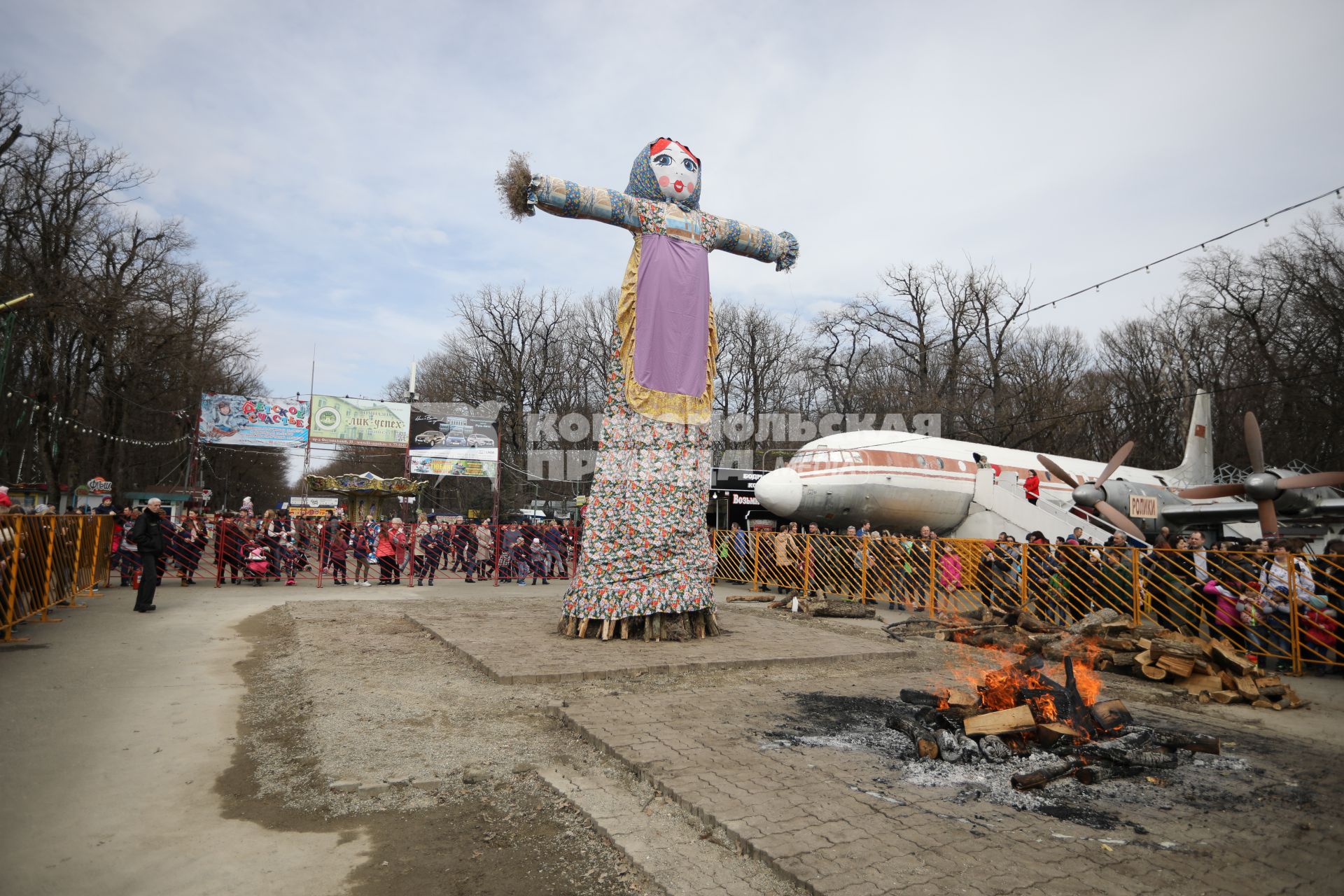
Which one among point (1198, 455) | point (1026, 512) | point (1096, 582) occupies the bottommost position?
point (1096, 582)

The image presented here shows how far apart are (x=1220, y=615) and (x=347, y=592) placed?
1473 cm

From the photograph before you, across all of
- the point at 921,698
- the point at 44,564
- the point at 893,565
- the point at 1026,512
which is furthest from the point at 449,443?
the point at 921,698

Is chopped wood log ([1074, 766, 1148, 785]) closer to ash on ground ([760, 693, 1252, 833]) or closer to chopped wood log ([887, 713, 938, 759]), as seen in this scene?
ash on ground ([760, 693, 1252, 833])

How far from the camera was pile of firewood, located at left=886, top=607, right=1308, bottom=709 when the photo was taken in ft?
23.0

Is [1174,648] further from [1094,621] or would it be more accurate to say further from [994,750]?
[994,750]

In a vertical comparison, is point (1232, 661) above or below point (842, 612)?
above

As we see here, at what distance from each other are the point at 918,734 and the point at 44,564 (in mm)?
11672

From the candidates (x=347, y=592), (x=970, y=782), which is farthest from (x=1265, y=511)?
(x=347, y=592)

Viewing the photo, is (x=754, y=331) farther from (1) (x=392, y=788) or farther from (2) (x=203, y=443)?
(1) (x=392, y=788)

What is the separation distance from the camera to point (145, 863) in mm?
3248

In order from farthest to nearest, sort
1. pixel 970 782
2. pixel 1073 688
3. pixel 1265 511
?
pixel 1265 511
pixel 1073 688
pixel 970 782

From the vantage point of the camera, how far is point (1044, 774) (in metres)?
4.16

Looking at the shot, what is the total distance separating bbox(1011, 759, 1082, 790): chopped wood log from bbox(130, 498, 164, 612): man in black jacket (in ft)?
39.8

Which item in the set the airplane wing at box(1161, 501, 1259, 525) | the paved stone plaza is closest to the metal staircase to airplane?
the airplane wing at box(1161, 501, 1259, 525)
